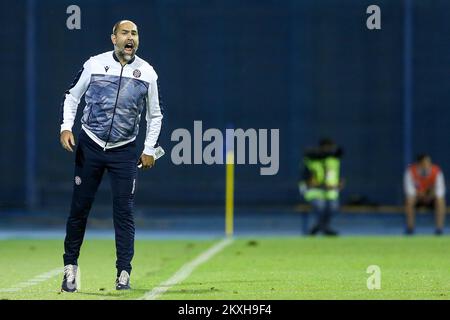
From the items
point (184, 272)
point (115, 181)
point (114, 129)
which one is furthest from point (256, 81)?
point (114, 129)

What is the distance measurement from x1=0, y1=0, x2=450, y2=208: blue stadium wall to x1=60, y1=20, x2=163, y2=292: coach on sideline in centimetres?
1819

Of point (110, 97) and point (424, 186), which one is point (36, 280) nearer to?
point (110, 97)

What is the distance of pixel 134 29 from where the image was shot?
12.2m

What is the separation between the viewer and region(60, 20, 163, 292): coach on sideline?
12.3 meters

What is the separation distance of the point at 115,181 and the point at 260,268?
4059 mm

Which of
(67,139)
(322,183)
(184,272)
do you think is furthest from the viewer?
(322,183)

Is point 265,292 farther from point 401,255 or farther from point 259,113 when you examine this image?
point 259,113

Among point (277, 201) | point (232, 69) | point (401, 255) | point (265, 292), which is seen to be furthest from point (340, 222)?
point (265, 292)

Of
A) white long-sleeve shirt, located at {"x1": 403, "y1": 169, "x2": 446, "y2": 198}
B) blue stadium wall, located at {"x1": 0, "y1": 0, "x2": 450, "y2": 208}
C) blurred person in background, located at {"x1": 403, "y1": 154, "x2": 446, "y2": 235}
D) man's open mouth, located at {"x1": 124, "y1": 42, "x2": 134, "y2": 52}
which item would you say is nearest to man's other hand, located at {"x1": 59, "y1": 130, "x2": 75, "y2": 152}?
man's open mouth, located at {"x1": 124, "y1": 42, "x2": 134, "y2": 52}

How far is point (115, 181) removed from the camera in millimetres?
12438

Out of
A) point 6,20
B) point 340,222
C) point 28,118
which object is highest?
point 6,20

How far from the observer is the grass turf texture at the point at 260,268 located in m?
12.6

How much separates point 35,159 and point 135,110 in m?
19.0
